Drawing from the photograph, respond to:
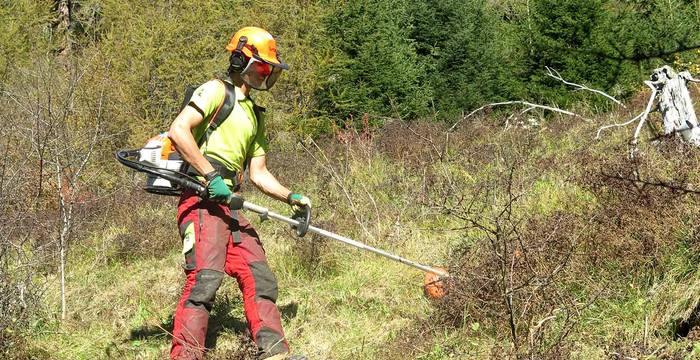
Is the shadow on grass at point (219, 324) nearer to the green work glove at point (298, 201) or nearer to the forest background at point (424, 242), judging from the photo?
the forest background at point (424, 242)

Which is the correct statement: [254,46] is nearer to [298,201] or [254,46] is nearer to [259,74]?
[259,74]

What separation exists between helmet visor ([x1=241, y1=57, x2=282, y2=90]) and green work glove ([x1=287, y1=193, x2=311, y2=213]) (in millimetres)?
726

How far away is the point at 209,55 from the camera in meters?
18.6

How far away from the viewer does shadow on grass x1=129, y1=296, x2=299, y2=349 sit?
534 cm

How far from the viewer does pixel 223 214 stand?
472 cm

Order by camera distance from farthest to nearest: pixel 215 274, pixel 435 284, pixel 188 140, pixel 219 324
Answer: pixel 219 324 → pixel 435 284 → pixel 215 274 → pixel 188 140

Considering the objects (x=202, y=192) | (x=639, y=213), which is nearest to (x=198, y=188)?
(x=202, y=192)

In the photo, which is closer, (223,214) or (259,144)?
(223,214)

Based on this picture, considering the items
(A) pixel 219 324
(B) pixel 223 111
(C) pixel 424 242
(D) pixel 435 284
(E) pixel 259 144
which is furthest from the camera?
(C) pixel 424 242

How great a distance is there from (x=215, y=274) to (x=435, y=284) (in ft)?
4.65

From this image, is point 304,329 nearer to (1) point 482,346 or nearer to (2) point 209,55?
(1) point 482,346

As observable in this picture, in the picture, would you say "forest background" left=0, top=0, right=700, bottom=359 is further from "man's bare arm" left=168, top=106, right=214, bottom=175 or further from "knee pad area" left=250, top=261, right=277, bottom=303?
"man's bare arm" left=168, top=106, right=214, bottom=175

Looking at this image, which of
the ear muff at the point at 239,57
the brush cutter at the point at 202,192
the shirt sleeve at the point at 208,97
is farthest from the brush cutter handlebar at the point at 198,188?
the ear muff at the point at 239,57

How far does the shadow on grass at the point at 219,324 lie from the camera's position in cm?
534
